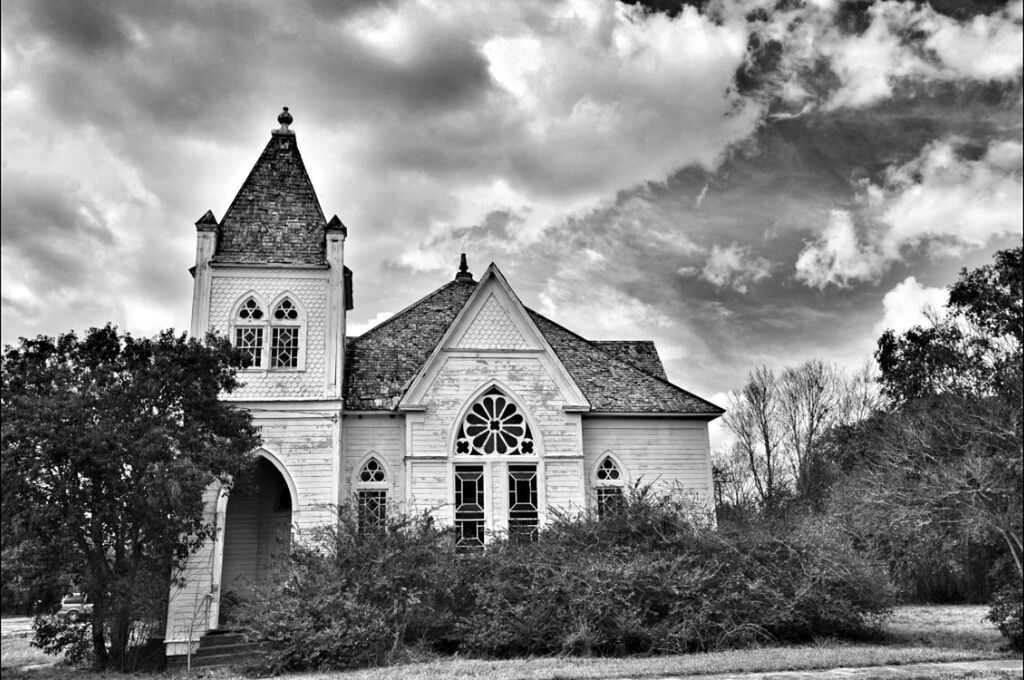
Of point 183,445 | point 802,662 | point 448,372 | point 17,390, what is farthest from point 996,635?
point 17,390

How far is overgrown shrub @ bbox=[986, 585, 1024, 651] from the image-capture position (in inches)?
592

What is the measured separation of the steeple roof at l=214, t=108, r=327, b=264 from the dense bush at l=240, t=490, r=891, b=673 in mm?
9979

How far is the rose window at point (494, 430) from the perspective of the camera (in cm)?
2409

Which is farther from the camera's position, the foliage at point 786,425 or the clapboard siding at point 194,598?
the foliage at point 786,425

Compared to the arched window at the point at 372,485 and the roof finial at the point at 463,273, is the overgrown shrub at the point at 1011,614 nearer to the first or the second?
the arched window at the point at 372,485

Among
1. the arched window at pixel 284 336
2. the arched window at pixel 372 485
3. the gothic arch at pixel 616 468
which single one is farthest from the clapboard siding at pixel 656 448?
the arched window at pixel 284 336

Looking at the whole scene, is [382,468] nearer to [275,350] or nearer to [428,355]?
[428,355]

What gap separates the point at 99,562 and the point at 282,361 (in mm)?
8446

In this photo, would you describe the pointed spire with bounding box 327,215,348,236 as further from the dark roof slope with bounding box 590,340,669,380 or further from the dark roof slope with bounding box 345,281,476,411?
the dark roof slope with bounding box 590,340,669,380

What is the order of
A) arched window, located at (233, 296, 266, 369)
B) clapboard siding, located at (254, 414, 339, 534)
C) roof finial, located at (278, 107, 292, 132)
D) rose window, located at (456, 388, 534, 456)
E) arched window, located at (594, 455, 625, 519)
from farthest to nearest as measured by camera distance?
roof finial, located at (278, 107, 292, 132)
arched window, located at (594, 455, 625, 519)
rose window, located at (456, 388, 534, 456)
arched window, located at (233, 296, 266, 369)
clapboard siding, located at (254, 414, 339, 534)

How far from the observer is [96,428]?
52.9 feet

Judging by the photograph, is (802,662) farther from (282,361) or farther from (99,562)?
(282,361)

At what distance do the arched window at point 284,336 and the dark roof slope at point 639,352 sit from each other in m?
11.1

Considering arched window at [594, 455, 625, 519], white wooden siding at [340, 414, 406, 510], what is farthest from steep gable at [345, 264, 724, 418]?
arched window at [594, 455, 625, 519]
